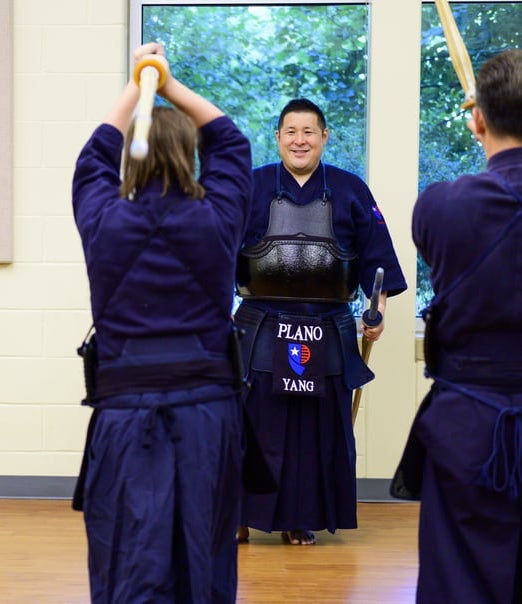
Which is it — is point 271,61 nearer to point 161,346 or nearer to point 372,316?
point 372,316

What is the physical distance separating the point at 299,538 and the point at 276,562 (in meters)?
0.29

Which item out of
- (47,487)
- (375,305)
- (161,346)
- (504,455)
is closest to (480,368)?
(504,455)

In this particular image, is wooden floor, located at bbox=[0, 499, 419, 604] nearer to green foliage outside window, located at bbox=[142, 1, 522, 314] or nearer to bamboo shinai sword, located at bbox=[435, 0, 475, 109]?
green foliage outside window, located at bbox=[142, 1, 522, 314]

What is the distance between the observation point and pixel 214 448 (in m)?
2.31


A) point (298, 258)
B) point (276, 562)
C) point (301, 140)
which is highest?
point (301, 140)

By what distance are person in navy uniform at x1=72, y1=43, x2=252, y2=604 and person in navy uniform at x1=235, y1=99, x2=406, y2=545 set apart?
1.60 metres

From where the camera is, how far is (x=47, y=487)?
4.68m

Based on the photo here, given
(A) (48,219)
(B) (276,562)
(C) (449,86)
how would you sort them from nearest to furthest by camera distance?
1. (B) (276,562)
2. (A) (48,219)
3. (C) (449,86)

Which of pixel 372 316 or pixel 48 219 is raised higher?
pixel 48 219

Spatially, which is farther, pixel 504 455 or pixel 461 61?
pixel 461 61

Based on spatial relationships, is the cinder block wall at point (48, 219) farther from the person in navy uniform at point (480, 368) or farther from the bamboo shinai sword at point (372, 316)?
the person in navy uniform at point (480, 368)

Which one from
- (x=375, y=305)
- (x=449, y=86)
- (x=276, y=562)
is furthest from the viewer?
(x=449, y=86)

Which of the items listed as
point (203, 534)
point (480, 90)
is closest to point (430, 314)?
point (480, 90)

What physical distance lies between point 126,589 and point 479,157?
315 cm
